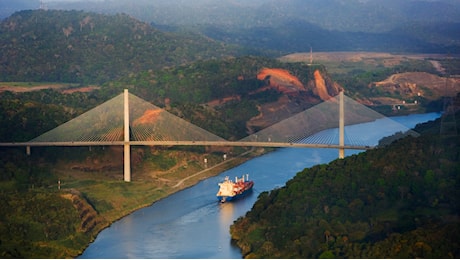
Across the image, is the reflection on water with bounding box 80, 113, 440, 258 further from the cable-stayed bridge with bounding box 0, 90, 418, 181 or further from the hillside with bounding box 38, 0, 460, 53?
the hillside with bounding box 38, 0, 460, 53

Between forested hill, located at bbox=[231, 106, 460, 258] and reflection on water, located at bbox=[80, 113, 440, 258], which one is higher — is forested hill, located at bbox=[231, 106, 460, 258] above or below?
above

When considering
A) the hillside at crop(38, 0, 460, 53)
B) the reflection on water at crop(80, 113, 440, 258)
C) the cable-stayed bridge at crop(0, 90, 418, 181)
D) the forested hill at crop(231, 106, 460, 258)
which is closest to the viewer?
the forested hill at crop(231, 106, 460, 258)

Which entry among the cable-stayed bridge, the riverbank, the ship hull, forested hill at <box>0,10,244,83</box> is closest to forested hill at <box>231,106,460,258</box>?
the ship hull

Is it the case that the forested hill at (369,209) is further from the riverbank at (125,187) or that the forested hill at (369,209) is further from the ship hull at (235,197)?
the riverbank at (125,187)

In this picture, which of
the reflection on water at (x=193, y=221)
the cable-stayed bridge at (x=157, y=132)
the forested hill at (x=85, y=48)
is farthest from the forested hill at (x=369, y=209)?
the forested hill at (x=85, y=48)

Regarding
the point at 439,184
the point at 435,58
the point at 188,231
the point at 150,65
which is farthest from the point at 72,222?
the point at 435,58

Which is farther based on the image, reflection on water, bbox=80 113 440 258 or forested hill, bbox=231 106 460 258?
reflection on water, bbox=80 113 440 258

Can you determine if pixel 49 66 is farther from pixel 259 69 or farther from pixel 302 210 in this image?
pixel 302 210
